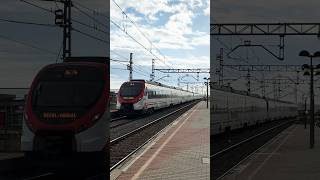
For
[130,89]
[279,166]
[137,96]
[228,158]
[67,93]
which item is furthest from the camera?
[130,89]

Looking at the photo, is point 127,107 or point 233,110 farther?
point 127,107

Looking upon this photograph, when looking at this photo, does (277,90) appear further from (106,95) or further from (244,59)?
(106,95)

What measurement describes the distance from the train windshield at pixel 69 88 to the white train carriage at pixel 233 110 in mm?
9242

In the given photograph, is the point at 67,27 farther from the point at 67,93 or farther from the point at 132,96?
the point at 132,96

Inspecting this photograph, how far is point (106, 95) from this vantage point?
35.8 feet

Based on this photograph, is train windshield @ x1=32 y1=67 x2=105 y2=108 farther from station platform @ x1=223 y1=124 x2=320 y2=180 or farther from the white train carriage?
the white train carriage

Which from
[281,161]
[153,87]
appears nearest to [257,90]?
[153,87]

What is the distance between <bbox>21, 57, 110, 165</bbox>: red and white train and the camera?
34.2ft

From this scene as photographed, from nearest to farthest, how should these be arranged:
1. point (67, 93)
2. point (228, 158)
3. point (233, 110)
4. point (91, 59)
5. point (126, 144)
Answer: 1. point (91, 59)
2. point (67, 93)
3. point (126, 144)
4. point (228, 158)
5. point (233, 110)

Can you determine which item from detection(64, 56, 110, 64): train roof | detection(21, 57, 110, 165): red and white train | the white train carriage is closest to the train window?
detection(21, 57, 110, 165): red and white train

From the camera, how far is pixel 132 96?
28.4 m

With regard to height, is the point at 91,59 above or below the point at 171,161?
above

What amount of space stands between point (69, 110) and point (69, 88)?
1.91 ft

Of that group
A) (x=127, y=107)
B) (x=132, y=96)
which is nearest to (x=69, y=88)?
(x=132, y=96)
